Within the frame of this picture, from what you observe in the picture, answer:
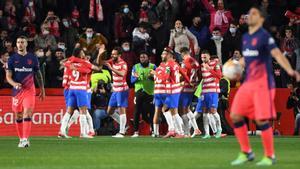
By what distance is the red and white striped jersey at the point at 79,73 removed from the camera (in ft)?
92.9

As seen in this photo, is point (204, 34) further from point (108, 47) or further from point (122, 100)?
point (122, 100)

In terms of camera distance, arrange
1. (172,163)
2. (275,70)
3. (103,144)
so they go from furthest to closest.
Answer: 1. (275,70)
2. (103,144)
3. (172,163)

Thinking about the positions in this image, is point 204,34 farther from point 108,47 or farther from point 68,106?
point 68,106

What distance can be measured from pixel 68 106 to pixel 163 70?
304 cm

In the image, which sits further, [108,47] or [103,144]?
[108,47]

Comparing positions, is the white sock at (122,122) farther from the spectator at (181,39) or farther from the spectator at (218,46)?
the spectator at (218,46)

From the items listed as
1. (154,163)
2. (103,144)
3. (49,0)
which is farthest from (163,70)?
(154,163)

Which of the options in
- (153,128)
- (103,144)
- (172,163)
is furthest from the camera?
(153,128)

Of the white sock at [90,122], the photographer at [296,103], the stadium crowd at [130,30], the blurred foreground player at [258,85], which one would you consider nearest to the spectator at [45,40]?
the stadium crowd at [130,30]

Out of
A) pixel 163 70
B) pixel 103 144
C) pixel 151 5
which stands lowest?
pixel 103 144

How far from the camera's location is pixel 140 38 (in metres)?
34.2

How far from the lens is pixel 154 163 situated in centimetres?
1725

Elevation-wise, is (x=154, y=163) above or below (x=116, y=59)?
below

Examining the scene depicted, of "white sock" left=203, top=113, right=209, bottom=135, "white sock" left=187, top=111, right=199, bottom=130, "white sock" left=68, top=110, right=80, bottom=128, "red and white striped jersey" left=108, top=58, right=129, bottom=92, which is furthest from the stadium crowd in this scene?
"white sock" left=203, top=113, right=209, bottom=135
